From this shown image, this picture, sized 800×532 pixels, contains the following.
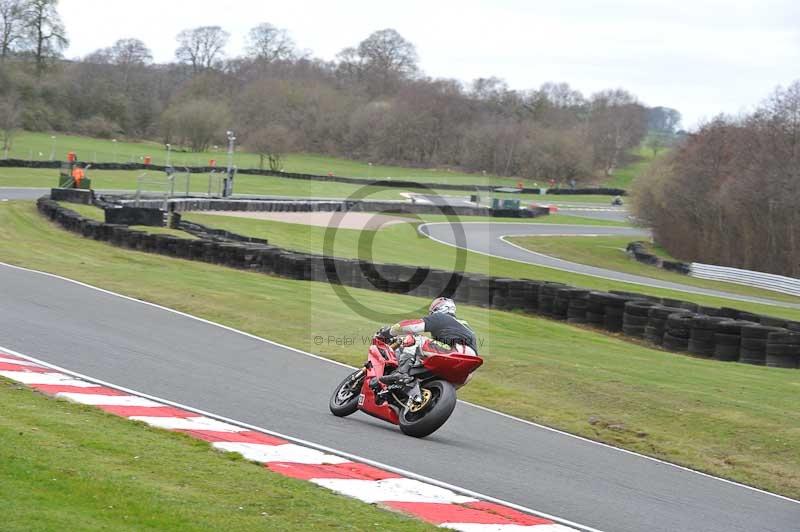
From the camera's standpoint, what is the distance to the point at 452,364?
9.67m

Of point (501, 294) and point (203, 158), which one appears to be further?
point (203, 158)

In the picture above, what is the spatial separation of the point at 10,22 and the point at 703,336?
324 ft

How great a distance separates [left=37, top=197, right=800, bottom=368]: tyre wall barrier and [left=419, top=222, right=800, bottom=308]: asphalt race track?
53.9 ft

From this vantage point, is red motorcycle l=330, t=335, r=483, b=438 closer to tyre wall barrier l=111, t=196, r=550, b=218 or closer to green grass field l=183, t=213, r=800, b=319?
green grass field l=183, t=213, r=800, b=319

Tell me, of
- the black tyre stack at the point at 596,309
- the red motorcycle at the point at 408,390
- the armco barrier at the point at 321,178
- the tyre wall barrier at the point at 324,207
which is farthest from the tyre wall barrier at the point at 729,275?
the red motorcycle at the point at 408,390

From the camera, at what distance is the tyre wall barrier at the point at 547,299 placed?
17172 millimetres

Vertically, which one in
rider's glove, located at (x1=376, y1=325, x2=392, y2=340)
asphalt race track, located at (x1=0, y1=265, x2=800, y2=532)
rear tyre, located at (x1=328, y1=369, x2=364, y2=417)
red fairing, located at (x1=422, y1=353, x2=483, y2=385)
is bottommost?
asphalt race track, located at (x1=0, y1=265, x2=800, y2=532)

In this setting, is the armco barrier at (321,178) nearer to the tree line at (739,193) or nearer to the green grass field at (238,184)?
the green grass field at (238,184)

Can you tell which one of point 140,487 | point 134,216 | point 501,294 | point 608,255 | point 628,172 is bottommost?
point 608,255

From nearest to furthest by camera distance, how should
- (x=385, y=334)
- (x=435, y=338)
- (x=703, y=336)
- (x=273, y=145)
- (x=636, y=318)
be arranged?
1. (x=435, y=338)
2. (x=385, y=334)
3. (x=703, y=336)
4. (x=636, y=318)
5. (x=273, y=145)

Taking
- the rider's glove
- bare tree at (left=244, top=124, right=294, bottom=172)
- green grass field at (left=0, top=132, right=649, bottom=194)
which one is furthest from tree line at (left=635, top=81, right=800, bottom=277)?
green grass field at (left=0, top=132, right=649, bottom=194)

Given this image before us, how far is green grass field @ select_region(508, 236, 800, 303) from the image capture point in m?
40.4

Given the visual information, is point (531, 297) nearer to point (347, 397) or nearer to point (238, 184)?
point (347, 397)

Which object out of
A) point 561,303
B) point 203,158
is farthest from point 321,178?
point 561,303
